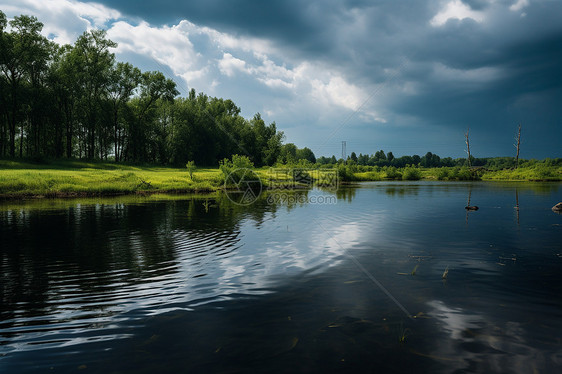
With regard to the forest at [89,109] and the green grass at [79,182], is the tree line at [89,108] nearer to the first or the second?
the forest at [89,109]

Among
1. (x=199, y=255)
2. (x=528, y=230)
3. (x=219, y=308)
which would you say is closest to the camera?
(x=219, y=308)

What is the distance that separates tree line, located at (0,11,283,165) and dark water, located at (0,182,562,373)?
57.9 meters

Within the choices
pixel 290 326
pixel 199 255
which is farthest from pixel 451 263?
pixel 199 255

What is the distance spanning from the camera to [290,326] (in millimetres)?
7547

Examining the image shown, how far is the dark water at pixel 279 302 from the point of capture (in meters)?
6.27

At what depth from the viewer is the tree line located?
199 ft

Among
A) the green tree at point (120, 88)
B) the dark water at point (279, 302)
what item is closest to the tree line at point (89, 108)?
the green tree at point (120, 88)

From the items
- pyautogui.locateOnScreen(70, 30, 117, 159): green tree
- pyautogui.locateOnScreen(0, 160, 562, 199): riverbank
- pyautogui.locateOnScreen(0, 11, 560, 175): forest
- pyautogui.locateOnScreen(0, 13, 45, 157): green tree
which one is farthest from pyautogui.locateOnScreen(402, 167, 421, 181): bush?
pyautogui.locateOnScreen(0, 13, 45, 157): green tree

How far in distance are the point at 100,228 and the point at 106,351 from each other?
16.0 metres

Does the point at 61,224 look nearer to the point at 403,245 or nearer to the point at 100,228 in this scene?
the point at 100,228

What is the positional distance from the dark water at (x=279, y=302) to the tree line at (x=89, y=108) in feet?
190

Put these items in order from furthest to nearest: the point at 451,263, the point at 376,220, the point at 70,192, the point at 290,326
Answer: the point at 70,192 < the point at 376,220 < the point at 451,263 < the point at 290,326

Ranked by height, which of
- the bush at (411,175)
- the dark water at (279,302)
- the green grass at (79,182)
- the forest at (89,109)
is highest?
the forest at (89,109)

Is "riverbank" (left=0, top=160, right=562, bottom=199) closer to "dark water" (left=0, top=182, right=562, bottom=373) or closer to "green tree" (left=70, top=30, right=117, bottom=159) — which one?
"green tree" (left=70, top=30, right=117, bottom=159)
